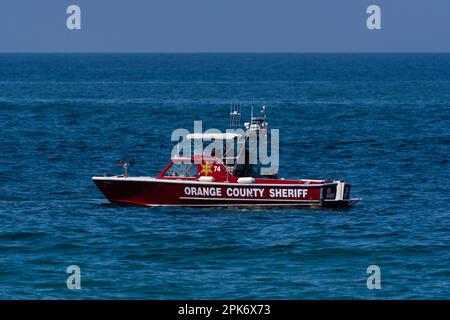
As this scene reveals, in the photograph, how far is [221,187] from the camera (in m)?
37.9

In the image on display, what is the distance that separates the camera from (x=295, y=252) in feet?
105

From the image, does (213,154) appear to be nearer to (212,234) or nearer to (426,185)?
(212,234)

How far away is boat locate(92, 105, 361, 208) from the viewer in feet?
124

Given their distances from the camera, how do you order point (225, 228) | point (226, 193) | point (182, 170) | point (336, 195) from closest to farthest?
point (225, 228) → point (226, 193) → point (336, 195) → point (182, 170)

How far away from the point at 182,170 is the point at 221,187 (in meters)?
1.82

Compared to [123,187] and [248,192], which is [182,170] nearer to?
[123,187]

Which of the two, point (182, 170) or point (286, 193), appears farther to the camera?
point (182, 170)

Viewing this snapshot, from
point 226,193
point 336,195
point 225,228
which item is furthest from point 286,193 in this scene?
point 225,228

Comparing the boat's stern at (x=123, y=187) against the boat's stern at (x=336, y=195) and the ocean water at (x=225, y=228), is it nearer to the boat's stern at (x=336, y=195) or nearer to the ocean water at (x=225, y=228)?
the ocean water at (x=225, y=228)

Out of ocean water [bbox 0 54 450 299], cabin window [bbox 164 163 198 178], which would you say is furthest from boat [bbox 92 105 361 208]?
ocean water [bbox 0 54 450 299]

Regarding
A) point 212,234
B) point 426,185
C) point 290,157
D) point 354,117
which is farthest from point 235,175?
point 354,117

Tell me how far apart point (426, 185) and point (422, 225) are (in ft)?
33.7
